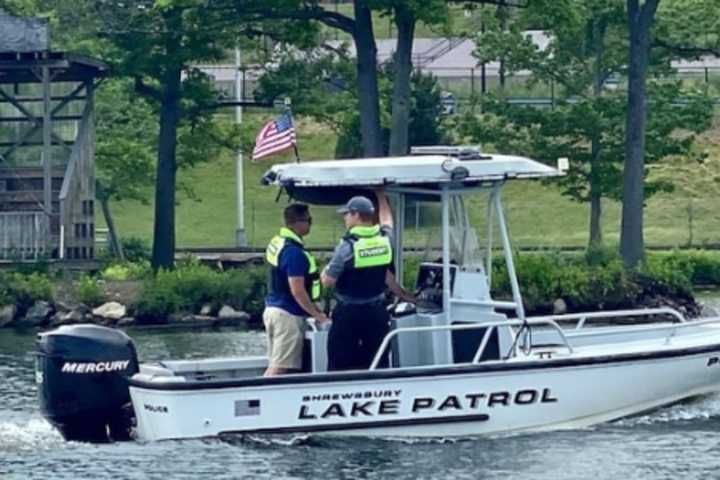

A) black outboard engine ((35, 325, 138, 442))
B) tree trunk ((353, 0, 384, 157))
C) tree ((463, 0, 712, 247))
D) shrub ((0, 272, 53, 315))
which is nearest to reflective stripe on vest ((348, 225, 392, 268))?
black outboard engine ((35, 325, 138, 442))

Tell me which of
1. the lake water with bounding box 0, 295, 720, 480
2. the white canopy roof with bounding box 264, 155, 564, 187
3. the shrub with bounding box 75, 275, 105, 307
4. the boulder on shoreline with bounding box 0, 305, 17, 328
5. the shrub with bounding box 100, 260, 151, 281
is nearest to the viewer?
the lake water with bounding box 0, 295, 720, 480

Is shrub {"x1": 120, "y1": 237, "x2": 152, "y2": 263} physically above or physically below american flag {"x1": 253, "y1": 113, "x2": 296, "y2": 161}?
below

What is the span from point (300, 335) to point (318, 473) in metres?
2.00

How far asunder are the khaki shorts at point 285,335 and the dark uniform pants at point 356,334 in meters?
0.32

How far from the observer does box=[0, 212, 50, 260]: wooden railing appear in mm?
45094

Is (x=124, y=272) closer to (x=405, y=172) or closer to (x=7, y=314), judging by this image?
(x=7, y=314)

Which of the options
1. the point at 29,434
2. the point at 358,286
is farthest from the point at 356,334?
the point at 29,434

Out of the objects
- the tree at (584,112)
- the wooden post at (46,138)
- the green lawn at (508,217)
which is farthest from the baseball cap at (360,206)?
the green lawn at (508,217)

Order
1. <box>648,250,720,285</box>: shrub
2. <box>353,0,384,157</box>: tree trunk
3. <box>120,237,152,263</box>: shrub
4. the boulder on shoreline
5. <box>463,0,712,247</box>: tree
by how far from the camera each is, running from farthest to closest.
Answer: <box>120,237,152,263</box>: shrub < <box>463,0,712,247</box>: tree < <box>648,250,720,285</box>: shrub < <box>353,0,384,157</box>: tree trunk < the boulder on shoreline

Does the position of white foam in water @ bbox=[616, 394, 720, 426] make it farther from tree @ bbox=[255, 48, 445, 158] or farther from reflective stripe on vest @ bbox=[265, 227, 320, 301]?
tree @ bbox=[255, 48, 445, 158]

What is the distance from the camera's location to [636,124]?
4628 cm

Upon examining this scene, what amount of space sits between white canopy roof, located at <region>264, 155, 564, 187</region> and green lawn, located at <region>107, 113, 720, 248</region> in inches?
1392

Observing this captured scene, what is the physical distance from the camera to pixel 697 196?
6488 centimetres

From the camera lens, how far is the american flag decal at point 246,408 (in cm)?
2141
